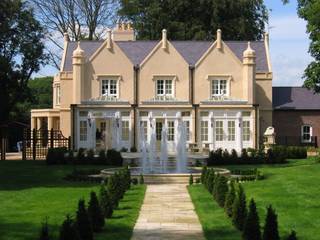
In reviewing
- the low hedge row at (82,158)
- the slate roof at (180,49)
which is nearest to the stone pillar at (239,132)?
the slate roof at (180,49)

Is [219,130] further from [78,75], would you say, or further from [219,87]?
A: [78,75]

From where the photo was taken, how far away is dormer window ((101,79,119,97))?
48.5 m

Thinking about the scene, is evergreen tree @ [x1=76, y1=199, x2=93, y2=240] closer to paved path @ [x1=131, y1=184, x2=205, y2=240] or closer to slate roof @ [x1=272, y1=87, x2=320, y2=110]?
paved path @ [x1=131, y1=184, x2=205, y2=240]

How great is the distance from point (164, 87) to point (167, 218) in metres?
32.3

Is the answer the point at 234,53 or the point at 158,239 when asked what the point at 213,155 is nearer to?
the point at 234,53

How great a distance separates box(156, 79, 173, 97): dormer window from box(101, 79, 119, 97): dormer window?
9.62 feet

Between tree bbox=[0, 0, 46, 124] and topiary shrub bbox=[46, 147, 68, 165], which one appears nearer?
topiary shrub bbox=[46, 147, 68, 165]

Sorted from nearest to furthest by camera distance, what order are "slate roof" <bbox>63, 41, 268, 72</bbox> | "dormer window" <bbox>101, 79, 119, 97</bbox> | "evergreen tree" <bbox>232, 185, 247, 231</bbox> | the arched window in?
"evergreen tree" <bbox>232, 185, 247, 231</bbox> → "dormer window" <bbox>101, 79, 119, 97</bbox> → "slate roof" <bbox>63, 41, 268, 72</bbox> → the arched window

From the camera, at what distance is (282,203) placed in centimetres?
1919

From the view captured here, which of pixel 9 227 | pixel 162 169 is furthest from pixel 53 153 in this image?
pixel 9 227

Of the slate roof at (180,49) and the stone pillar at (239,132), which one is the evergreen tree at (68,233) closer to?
the stone pillar at (239,132)

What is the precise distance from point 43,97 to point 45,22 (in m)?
28.7

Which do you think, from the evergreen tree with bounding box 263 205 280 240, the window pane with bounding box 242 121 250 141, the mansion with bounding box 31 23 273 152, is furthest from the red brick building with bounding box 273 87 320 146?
the evergreen tree with bounding box 263 205 280 240

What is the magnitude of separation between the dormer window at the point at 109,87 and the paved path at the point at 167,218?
2517 cm
